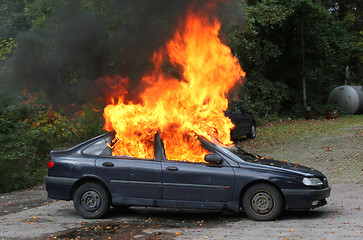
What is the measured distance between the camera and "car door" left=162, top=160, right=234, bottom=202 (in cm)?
737

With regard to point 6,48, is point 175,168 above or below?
below

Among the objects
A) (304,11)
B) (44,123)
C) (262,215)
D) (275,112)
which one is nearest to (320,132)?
(275,112)

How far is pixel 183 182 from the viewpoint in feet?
24.5

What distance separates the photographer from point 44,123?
13.8m

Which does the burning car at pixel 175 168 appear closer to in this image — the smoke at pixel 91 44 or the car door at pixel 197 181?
the car door at pixel 197 181

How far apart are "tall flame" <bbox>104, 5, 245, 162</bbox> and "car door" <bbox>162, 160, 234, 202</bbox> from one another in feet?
0.82

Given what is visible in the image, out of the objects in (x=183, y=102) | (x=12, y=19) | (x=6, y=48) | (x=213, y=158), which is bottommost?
(x=213, y=158)

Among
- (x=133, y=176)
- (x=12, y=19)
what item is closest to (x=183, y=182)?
(x=133, y=176)

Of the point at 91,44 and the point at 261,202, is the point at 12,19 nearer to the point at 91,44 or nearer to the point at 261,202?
the point at 91,44

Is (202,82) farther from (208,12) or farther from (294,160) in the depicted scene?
(294,160)

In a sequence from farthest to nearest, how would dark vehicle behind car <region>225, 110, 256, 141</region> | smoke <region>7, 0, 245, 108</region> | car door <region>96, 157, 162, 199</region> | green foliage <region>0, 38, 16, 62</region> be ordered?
dark vehicle behind car <region>225, 110, 256, 141</region> < green foliage <region>0, 38, 16, 62</region> < smoke <region>7, 0, 245, 108</region> < car door <region>96, 157, 162, 199</region>

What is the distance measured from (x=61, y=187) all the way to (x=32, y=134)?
5690mm

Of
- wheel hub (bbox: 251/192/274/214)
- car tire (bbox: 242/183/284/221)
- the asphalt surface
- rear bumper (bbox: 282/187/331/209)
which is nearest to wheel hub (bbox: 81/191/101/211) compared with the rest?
the asphalt surface

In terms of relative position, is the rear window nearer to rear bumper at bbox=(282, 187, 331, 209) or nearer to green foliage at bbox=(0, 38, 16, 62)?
rear bumper at bbox=(282, 187, 331, 209)
